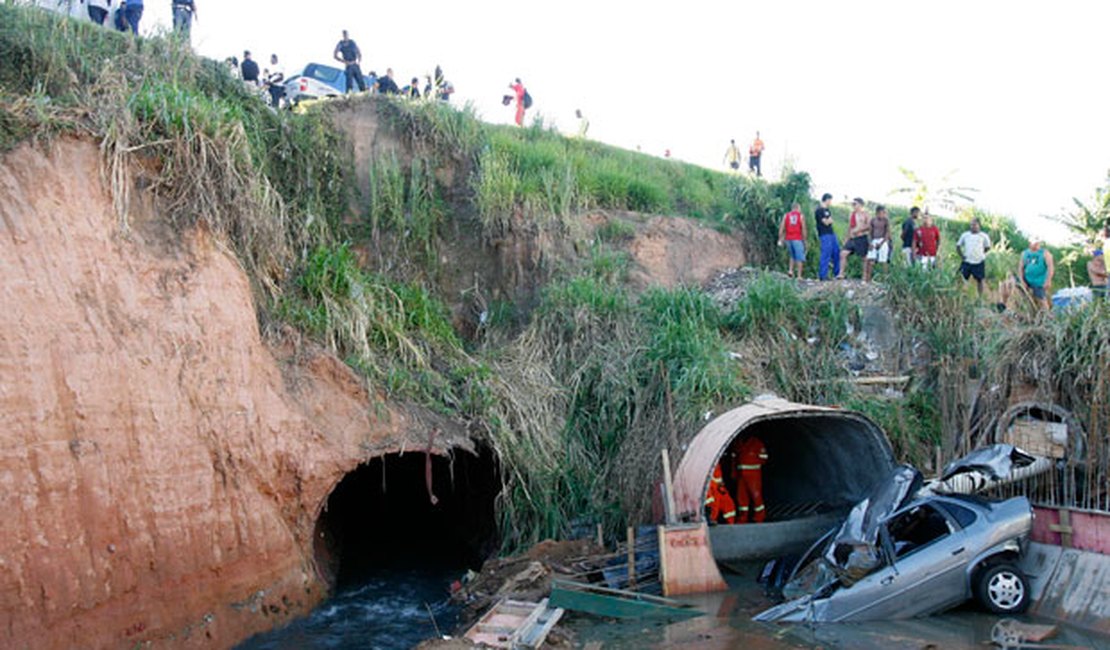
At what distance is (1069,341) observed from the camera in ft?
40.1

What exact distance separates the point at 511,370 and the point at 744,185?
27.1 ft

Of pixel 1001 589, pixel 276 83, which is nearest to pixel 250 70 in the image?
pixel 276 83

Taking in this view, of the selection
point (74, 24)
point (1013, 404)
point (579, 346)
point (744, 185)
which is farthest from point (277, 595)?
point (744, 185)

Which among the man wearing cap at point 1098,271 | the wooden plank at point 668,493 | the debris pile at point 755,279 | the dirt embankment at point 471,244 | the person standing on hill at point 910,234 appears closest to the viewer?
the wooden plank at point 668,493

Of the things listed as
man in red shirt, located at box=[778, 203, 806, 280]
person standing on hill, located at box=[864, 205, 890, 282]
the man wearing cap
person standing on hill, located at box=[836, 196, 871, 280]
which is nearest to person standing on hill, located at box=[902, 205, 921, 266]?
person standing on hill, located at box=[864, 205, 890, 282]

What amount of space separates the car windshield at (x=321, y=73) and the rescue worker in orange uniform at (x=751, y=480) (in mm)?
13420

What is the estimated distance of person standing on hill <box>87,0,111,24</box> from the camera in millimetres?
14953

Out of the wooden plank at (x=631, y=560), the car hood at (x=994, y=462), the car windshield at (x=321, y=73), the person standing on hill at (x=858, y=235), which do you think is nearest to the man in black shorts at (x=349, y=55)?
the car windshield at (x=321, y=73)

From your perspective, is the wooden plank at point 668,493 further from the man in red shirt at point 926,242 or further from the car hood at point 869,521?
the man in red shirt at point 926,242

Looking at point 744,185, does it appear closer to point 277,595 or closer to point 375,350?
point 375,350

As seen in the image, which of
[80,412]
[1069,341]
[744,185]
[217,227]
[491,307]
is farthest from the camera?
[744,185]

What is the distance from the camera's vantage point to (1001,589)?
9.52 meters

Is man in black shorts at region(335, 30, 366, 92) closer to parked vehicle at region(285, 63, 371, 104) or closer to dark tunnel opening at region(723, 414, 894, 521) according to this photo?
parked vehicle at region(285, 63, 371, 104)

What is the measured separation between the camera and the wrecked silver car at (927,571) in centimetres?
946
